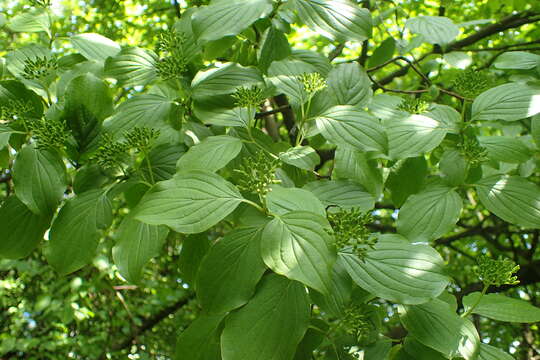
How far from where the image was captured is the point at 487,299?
1.08 metres

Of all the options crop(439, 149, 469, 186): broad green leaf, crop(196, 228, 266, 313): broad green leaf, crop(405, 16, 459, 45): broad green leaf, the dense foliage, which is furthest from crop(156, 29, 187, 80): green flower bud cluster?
crop(405, 16, 459, 45): broad green leaf

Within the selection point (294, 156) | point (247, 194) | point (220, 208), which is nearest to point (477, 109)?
point (294, 156)

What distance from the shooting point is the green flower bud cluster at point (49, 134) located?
104cm

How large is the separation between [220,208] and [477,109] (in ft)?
2.53

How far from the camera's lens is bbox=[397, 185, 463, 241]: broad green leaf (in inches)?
42.3

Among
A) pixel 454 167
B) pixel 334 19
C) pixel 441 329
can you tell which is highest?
pixel 334 19

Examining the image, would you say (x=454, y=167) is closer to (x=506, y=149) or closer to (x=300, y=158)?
(x=506, y=149)

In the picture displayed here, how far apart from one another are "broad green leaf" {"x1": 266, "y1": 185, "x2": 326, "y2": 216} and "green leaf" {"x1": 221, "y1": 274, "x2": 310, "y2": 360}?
0.13 meters

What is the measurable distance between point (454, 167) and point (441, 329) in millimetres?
442

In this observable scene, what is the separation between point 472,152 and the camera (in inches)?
45.2

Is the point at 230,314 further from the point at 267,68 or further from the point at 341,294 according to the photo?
the point at 267,68

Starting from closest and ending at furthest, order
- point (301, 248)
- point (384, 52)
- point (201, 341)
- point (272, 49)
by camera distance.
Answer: point (301, 248)
point (201, 341)
point (272, 49)
point (384, 52)

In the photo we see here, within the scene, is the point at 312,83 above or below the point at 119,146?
above

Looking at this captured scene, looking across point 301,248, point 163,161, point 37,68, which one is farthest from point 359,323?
point 37,68
